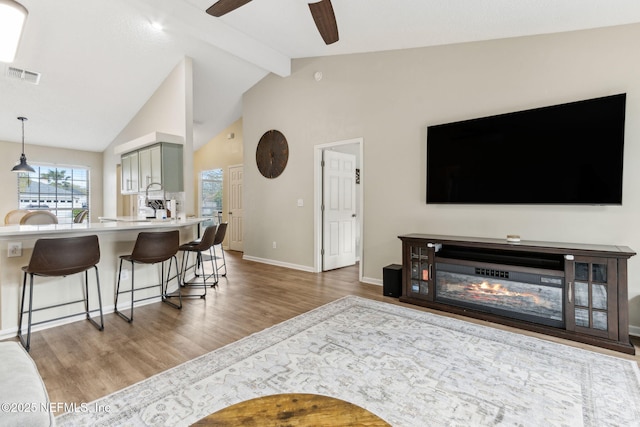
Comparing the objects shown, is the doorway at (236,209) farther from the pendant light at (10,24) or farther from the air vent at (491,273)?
the air vent at (491,273)

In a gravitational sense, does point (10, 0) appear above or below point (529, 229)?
above

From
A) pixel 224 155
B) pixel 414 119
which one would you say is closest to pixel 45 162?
pixel 224 155

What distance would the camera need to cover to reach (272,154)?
5879mm

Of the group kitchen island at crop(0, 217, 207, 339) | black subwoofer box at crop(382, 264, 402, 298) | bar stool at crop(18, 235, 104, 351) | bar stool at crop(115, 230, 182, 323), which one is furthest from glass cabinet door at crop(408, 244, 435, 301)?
bar stool at crop(18, 235, 104, 351)

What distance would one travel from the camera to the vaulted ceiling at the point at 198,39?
3.03m

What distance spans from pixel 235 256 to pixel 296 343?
4.60m

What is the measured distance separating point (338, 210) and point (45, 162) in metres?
7.23

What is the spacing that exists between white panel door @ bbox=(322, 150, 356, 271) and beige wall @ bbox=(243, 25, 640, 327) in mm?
271

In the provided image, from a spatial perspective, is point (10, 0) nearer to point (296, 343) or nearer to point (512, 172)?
point (296, 343)

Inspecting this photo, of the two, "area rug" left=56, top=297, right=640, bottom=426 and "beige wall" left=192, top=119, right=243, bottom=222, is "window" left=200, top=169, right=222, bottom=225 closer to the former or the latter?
"beige wall" left=192, top=119, right=243, bottom=222

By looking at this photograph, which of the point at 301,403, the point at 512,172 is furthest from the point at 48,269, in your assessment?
the point at 512,172

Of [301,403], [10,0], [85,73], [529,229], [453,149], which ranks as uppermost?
[85,73]

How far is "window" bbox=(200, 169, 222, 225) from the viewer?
8.12 meters

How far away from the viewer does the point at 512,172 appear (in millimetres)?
3309
